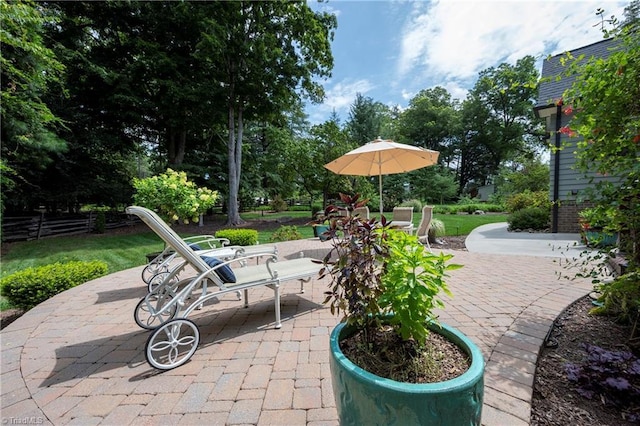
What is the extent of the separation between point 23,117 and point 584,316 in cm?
1155

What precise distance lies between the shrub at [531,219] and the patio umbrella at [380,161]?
5.78m

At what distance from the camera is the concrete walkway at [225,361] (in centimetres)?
157

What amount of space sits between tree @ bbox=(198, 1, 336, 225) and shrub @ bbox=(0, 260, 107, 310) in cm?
864

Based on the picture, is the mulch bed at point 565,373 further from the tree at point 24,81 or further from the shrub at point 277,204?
the shrub at point 277,204

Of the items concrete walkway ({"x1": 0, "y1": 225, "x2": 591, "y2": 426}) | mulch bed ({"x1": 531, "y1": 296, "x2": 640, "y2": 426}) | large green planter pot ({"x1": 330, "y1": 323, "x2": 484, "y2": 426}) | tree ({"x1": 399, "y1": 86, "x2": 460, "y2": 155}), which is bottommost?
concrete walkway ({"x1": 0, "y1": 225, "x2": 591, "y2": 426})

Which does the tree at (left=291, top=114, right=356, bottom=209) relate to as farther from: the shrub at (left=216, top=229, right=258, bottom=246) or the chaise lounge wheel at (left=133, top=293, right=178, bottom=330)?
the chaise lounge wheel at (left=133, top=293, right=178, bottom=330)

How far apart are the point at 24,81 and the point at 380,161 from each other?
28.8 feet

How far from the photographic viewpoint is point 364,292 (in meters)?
1.38

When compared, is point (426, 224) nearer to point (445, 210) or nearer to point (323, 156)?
point (323, 156)

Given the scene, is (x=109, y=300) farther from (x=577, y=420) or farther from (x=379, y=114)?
(x=379, y=114)

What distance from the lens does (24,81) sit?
6203mm

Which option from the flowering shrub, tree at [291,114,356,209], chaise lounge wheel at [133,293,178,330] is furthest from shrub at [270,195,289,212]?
chaise lounge wheel at [133,293,178,330]

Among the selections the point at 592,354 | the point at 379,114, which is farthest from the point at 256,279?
the point at 379,114

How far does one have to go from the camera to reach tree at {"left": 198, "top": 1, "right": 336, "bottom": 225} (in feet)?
36.6
